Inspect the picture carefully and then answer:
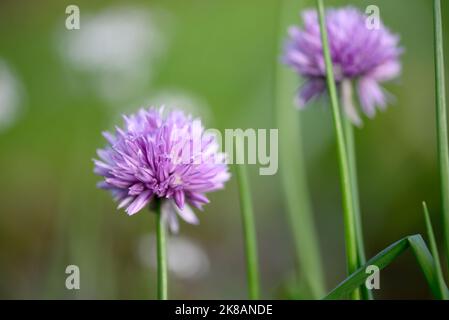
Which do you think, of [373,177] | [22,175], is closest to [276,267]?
[373,177]

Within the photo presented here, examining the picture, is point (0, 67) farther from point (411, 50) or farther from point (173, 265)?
point (411, 50)

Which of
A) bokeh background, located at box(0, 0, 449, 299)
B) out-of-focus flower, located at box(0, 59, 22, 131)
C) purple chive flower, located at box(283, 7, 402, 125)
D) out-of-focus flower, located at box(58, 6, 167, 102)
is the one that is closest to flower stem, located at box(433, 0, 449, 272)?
purple chive flower, located at box(283, 7, 402, 125)

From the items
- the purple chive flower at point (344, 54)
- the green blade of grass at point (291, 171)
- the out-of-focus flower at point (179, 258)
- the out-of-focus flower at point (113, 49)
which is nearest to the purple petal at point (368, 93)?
the purple chive flower at point (344, 54)

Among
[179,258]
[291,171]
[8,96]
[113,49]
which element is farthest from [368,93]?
[8,96]

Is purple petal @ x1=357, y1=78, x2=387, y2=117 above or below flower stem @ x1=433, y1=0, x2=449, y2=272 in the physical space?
above

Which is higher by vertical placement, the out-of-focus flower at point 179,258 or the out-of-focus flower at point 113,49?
the out-of-focus flower at point 113,49

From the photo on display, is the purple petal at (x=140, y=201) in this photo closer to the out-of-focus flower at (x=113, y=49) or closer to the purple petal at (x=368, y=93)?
the purple petal at (x=368, y=93)

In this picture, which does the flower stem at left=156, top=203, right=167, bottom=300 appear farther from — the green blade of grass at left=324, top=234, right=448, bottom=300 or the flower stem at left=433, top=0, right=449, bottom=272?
the flower stem at left=433, top=0, right=449, bottom=272

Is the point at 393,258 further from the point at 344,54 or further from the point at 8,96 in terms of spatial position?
the point at 8,96
